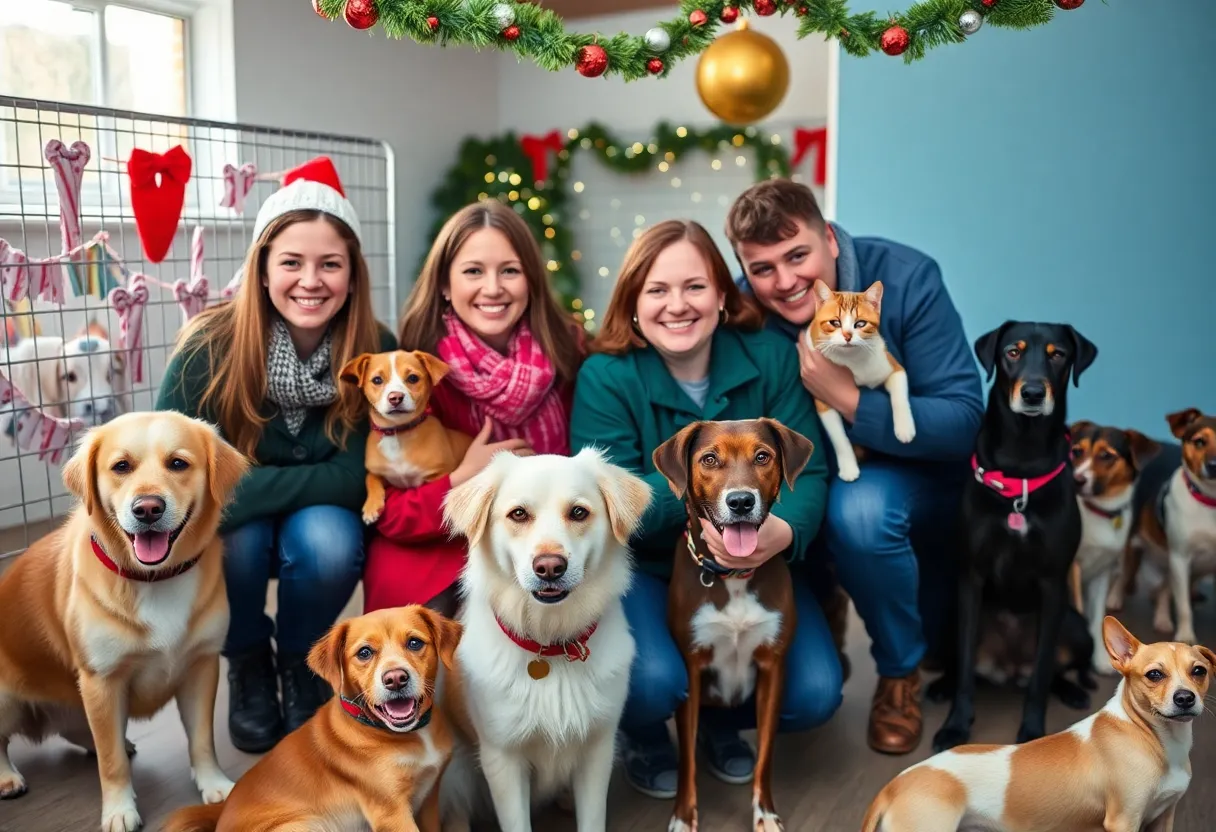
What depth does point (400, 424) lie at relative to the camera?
2434 mm

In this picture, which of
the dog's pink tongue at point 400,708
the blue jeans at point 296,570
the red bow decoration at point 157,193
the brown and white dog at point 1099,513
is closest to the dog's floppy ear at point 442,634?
the dog's pink tongue at point 400,708

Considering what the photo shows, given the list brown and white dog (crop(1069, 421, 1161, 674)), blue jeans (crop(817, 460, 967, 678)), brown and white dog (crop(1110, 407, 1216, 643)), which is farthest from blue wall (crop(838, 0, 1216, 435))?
blue jeans (crop(817, 460, 967, 678))

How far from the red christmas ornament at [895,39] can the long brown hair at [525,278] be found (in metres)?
0.96

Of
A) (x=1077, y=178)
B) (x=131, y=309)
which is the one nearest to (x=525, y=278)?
(x=131, y=309)

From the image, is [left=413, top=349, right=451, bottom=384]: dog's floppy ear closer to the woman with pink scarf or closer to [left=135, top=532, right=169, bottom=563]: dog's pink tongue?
the woman with pink scarf

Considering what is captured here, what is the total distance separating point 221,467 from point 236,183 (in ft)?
5.98

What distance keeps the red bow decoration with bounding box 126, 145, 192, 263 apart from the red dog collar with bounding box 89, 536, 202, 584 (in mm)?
1369

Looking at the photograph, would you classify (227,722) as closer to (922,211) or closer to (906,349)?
(906,349)

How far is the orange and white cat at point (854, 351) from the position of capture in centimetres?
230

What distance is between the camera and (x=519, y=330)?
8.41 ft

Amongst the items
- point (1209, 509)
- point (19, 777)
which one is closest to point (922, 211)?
point (1209, 509)

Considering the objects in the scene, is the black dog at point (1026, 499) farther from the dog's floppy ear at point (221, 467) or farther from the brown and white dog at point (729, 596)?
the dog's floppy ear at point (221, 467)

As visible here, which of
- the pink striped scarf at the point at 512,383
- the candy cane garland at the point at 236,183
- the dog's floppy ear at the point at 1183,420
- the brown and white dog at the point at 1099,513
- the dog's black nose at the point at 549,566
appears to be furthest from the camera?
the candy cane garland at the point at 236,183

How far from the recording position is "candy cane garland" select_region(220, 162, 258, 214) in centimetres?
348
